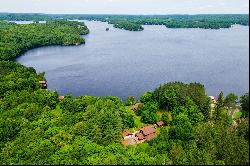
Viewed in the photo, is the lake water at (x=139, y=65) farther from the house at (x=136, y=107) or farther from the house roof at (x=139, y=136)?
the house roof at (x=139, y=136)

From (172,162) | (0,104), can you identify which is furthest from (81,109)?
(172,162)

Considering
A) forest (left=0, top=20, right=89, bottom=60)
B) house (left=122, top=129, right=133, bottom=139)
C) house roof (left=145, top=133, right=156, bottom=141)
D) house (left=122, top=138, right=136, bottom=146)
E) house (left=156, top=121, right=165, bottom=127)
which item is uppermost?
forest (left=0, top=20, right=89, bottom=60)

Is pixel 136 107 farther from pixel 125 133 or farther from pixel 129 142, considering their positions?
pixel 129 142

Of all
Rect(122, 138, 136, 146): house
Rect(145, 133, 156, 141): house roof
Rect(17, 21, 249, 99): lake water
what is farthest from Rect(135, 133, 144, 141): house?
Rect(17, 21, 249, 99): lake water

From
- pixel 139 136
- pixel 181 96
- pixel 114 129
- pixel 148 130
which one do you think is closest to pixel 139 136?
pixel 139 136

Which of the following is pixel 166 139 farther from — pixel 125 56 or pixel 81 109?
pixel 125 56

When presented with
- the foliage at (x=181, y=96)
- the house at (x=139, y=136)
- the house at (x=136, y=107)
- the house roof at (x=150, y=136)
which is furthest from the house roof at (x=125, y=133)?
the foliage at (x=181, y=96)

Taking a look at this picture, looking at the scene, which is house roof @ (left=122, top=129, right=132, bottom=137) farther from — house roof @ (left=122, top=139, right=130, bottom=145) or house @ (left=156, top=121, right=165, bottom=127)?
house @ (left=156, top=121, right=165, bottom=127)
